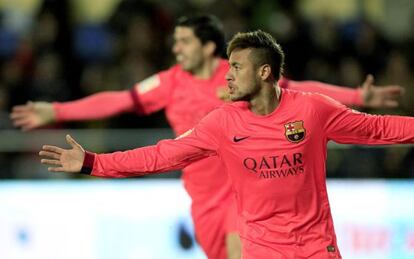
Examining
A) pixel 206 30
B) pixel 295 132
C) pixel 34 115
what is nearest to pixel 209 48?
pixel 206 30

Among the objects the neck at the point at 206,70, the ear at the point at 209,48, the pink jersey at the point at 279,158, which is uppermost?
the ear at the point at 209,48

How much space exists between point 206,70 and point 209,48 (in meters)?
0.18

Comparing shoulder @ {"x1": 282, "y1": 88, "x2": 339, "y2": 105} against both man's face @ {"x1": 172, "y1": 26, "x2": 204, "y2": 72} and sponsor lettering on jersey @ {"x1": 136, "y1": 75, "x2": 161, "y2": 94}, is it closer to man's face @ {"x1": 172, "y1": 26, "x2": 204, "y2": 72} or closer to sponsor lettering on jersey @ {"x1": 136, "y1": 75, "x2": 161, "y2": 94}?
man's face @ {"x1": 172, "y1": 26, "x2": 204, "y2": 72}

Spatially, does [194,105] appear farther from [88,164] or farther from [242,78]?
[88,164]

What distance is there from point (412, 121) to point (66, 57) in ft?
20.7

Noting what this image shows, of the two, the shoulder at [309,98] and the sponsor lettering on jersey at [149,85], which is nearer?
the shoulder at [309,98]

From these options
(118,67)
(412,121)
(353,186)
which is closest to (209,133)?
(412,121)

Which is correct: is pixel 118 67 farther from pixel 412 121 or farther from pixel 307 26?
pixel 412 121

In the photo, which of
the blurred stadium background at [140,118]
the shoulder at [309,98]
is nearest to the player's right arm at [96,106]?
the blurred stadium background at [140,118]

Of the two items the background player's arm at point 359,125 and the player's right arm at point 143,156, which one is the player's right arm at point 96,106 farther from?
the background player's arm at point 359,125

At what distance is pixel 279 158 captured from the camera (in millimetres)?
5828

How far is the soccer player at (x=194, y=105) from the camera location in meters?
7.77

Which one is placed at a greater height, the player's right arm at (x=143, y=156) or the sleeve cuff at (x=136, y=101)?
the sleeve cuff at (x=136, y=101)

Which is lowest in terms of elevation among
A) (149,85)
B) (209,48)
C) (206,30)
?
(149,85)
